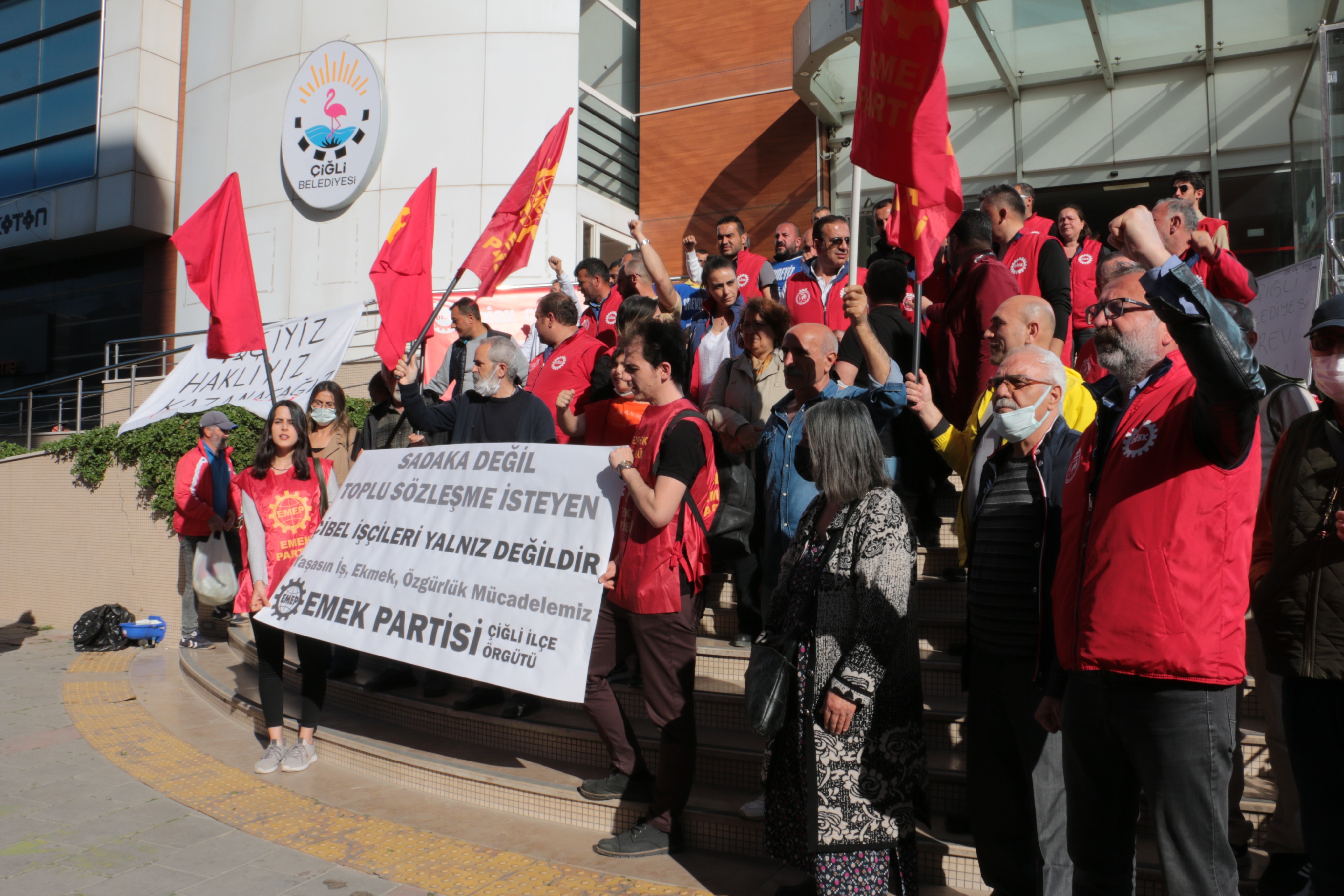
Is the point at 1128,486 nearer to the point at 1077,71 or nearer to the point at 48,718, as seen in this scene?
the point at 48,718

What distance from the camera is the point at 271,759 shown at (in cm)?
520

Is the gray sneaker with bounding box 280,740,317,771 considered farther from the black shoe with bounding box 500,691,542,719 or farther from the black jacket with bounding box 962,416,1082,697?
the black jacket with bounding box 962,416,1082,697

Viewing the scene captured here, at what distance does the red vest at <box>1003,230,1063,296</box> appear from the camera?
5.18 metres

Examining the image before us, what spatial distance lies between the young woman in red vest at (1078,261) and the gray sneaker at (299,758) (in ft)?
19.1

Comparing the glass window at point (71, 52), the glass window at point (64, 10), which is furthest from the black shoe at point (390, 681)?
the glass window at point (64, 10)

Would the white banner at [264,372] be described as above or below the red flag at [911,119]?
below

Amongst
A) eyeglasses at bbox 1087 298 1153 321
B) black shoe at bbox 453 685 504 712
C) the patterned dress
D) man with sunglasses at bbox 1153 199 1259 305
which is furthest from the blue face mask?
black shoe at bbox 453 685 504 712

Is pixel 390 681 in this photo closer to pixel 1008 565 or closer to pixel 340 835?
pixel 340 835

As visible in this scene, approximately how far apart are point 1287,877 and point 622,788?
2.68 meters

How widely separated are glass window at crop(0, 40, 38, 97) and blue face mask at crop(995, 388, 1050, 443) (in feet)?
83.5

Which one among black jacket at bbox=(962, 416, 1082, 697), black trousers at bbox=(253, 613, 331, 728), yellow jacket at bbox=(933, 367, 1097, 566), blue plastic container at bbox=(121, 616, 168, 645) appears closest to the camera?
black jacket at bbox=(962, 416, 1082, 697)

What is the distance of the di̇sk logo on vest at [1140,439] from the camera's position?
2404mm

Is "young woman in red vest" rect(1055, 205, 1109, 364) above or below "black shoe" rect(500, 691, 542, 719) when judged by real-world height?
above

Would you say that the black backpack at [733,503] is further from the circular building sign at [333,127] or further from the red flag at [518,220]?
the circular building sign at [333,127]
